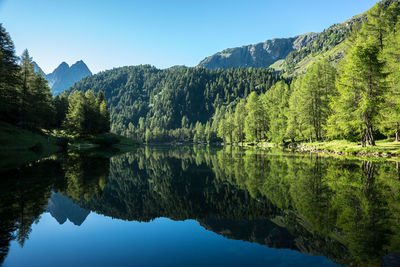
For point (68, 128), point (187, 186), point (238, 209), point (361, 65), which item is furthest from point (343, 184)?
point (68, 128)

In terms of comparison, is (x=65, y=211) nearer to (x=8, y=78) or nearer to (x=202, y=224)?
(x=202, y=224)

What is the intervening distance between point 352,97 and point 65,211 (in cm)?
4034

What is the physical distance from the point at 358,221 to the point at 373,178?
30.5 feet

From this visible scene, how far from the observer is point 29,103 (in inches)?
1880

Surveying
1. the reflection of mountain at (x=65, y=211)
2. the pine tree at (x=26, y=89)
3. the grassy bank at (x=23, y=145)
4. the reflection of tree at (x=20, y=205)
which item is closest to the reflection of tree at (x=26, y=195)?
the reflection of tree at (x=20, y=205)

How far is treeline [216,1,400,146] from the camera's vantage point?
105ft

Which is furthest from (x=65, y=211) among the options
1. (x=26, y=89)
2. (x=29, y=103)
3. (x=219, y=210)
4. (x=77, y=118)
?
(x=77, y=118)

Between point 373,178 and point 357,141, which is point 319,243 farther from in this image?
point 357,141

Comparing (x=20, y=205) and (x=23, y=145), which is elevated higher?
(x=23, y=145)

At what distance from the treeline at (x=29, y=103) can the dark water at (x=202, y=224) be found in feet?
127

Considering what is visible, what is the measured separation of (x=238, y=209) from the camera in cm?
1002

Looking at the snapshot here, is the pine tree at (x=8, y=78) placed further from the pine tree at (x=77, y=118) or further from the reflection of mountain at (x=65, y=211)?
the reflection of mountain at (x=65, y=211)

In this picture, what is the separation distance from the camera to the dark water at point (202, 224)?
5895 mm

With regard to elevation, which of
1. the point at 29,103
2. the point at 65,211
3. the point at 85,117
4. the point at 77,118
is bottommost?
the point at 65,211
